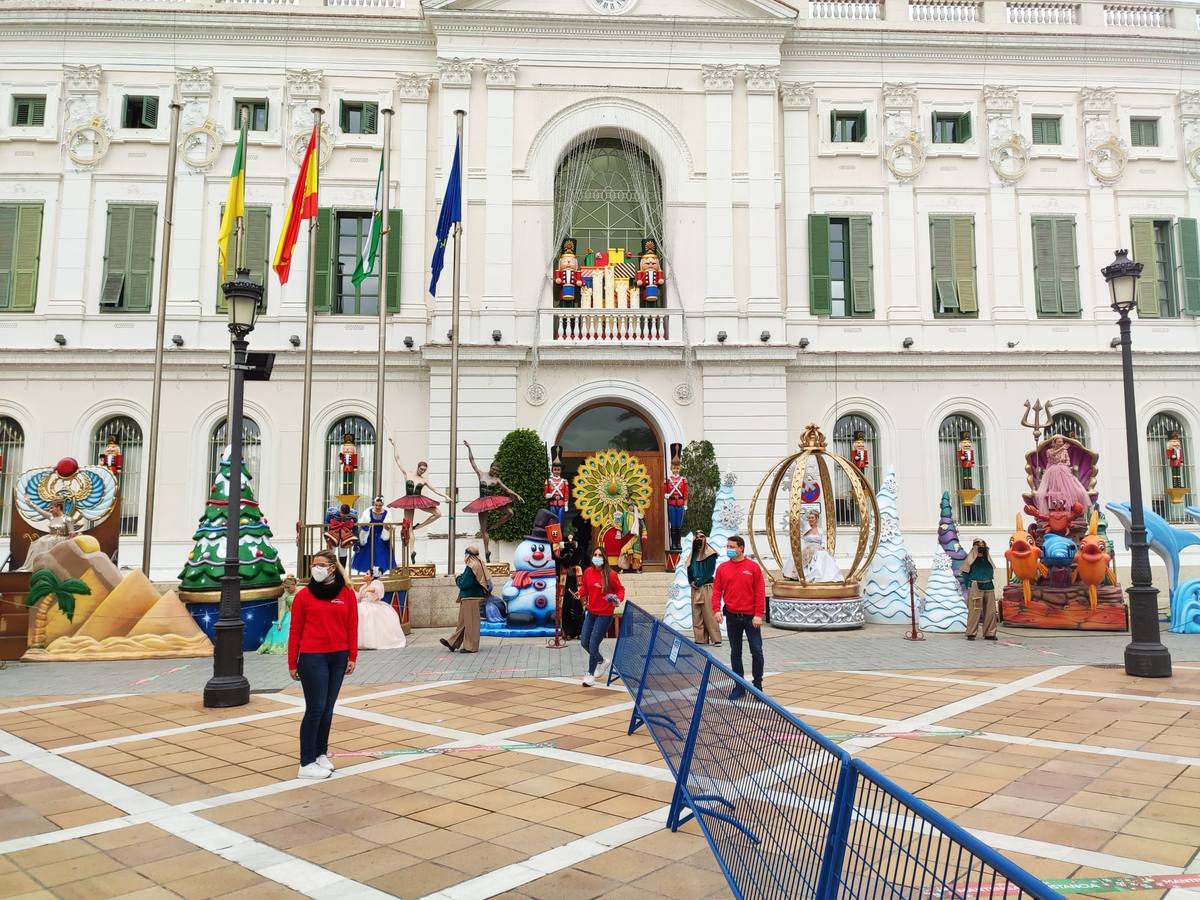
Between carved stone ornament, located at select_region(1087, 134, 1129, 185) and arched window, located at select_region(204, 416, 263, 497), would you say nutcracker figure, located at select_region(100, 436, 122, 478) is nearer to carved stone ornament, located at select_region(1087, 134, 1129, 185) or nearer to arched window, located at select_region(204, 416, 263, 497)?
arched window, located at select_region(204, 416, 263, 497)

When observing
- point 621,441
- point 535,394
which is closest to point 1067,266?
point 621,441

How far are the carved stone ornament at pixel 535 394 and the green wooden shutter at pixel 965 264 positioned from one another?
11.6 m

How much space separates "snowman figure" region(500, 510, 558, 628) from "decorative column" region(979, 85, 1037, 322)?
48.4 feet

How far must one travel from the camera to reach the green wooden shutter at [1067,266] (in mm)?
21859

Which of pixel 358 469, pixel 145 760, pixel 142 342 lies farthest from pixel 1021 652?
pixel 142 342

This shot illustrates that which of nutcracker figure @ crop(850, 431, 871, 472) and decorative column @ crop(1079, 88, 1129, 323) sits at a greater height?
decorative column @ crop(1079, 88, 1129, 323)

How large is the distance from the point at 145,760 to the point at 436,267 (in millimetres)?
12751

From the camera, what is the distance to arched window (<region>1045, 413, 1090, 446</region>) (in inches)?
841

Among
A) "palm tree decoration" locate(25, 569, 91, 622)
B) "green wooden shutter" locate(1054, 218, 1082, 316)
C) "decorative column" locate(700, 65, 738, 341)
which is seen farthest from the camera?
"green wooden shutter" locate(1054, 218, 1082, 316)

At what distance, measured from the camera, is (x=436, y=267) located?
17500 millimetres

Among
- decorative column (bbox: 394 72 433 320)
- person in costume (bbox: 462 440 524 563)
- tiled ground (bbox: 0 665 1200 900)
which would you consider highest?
decorative column (bbox: 394 72 433 320)

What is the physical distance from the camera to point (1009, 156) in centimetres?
2216

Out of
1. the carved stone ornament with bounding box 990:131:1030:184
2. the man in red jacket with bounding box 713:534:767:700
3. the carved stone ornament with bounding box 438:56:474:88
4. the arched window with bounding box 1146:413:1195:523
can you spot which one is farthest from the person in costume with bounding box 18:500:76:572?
the arched window with bounding box 1146:413:1195:523

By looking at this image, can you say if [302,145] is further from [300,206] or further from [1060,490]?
[1060,490]
